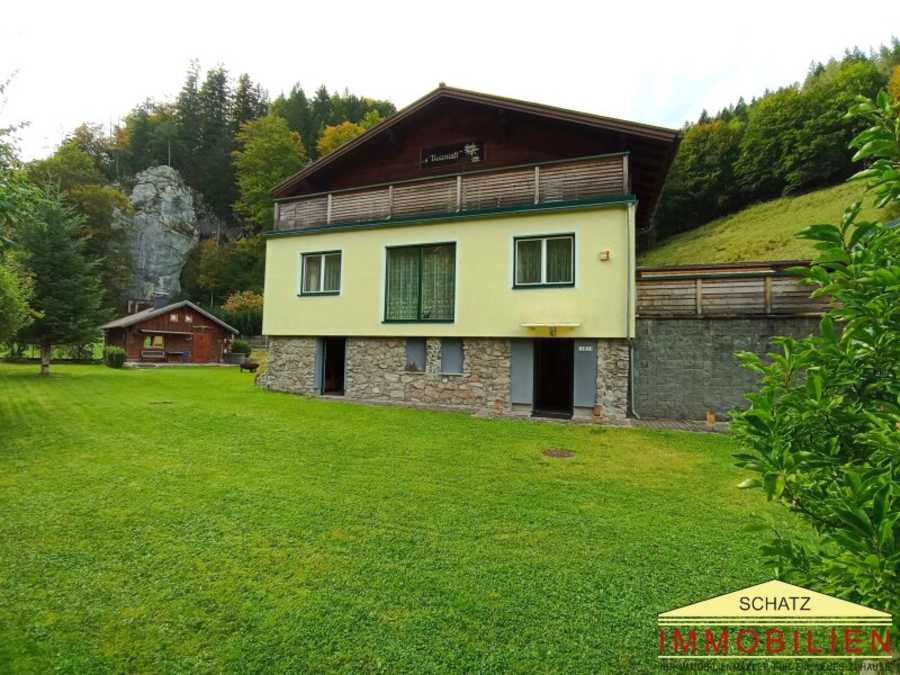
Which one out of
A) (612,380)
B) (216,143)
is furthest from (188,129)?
(612,380)

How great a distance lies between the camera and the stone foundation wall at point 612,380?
10703 millimetres

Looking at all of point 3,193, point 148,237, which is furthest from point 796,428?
point 148,237

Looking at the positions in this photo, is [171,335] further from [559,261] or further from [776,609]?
[776,609]

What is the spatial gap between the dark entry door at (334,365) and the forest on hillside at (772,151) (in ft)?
134

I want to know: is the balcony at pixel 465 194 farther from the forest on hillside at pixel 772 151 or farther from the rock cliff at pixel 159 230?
the rock cliff at pixel 159 230

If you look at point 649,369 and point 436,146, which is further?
point 436,146

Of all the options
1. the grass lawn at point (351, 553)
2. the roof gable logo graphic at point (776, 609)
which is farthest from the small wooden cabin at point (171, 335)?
the roof gable logo graphic at point (776, 609)

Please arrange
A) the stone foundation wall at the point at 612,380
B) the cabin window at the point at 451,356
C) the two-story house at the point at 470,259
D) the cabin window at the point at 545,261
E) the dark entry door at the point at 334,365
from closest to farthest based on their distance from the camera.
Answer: the stone foundation wall at the point at 612,380, the two-story house at the point at 470,259, the cabin window at the point at 545,261, the cabin window at the point at 451,356, the dark entry door at the point at 334,365

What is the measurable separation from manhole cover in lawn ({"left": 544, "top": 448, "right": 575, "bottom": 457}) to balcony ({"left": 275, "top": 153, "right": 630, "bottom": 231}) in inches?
255

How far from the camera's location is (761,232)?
34.2 m

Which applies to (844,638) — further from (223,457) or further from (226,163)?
(226,163)

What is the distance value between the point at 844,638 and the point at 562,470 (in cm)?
523

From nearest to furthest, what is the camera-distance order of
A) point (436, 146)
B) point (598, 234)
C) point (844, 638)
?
1. point (844, 638)
2. point (598, 234)
3. point (436, 146)

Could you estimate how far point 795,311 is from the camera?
995 centimetres
